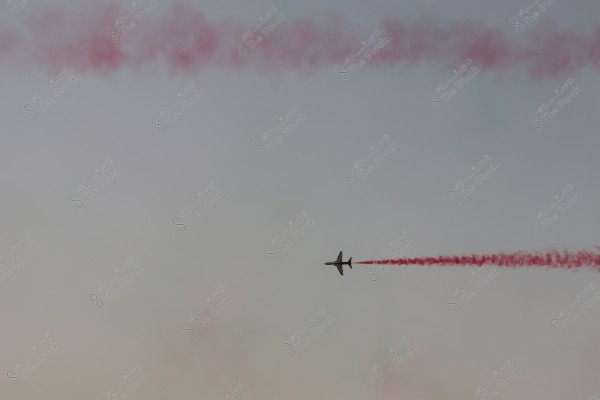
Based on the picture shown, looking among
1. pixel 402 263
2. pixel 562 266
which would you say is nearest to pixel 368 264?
pixel 402 263

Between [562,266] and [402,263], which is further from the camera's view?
[402,263]

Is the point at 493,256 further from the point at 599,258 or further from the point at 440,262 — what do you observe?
the point at 599,258

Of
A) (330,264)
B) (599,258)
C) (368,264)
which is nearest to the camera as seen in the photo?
(599,258)

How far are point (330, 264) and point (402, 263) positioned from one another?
54.8 ft

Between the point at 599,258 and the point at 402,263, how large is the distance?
23476 mm

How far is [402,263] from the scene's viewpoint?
309ft

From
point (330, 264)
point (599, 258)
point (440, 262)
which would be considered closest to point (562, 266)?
point (599, 258)

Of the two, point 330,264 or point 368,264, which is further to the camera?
point 330,264

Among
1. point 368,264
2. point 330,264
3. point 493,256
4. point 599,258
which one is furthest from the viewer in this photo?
point 330,264

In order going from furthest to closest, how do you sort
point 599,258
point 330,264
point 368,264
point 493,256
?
point 330,264, point 368,264, point 493,256, point 599,258

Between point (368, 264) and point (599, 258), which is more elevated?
point (368, 264)

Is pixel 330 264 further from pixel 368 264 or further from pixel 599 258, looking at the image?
pixel 599 258

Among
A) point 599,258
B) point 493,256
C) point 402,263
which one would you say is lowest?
point 599,258

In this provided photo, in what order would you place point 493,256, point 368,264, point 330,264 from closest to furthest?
point 493,256, point 368,264, point 330,264
